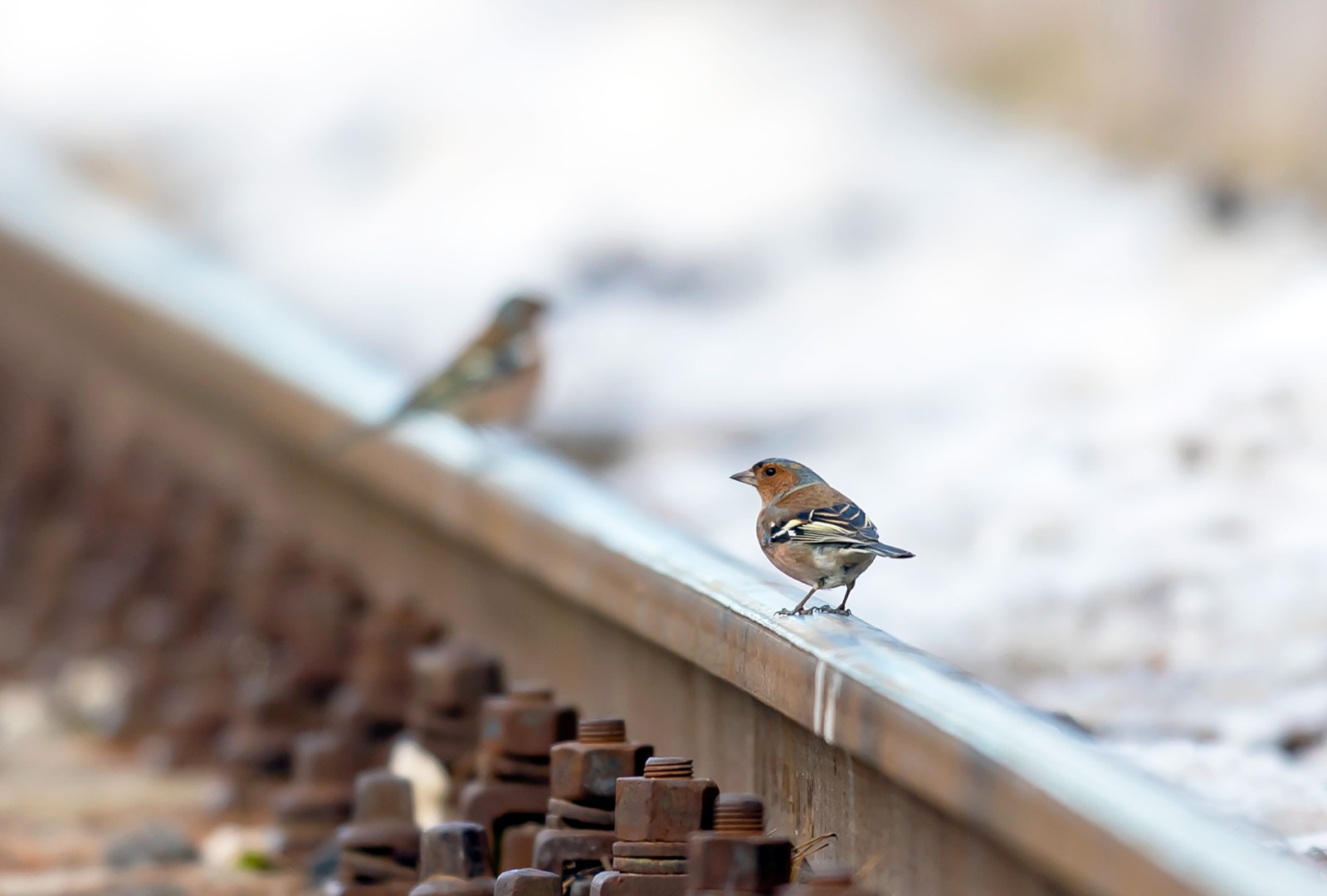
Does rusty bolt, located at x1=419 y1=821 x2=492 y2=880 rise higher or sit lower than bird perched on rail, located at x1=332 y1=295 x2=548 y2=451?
lower

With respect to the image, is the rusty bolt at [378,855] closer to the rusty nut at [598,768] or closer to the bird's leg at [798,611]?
the rusty nut at [598,768]

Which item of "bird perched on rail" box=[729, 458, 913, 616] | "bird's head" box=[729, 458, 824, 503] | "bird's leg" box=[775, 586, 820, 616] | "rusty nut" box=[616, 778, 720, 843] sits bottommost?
"rusty nut" box=[616, 778, 720, 843]

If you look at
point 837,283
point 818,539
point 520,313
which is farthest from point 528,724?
point 837,283

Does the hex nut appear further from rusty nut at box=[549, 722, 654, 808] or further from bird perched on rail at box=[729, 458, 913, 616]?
bird perched on rail at box=[729, 458, 913, 616]

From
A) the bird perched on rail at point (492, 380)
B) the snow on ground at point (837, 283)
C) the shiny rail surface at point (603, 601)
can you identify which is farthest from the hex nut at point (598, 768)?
the bird perched on rail at point (492, 380)

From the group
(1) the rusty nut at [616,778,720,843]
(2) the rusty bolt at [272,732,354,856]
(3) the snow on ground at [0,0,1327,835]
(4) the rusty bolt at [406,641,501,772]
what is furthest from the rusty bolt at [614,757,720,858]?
(2) the rusty bolt at [272,732,354,856]
